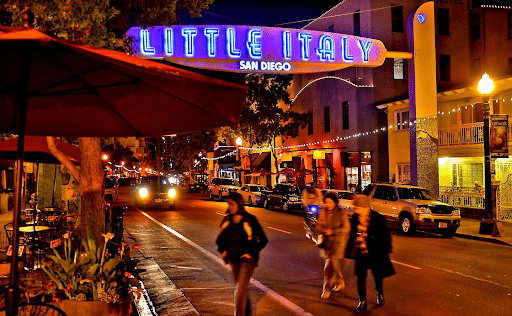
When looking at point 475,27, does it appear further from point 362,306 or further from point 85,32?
point 85,32

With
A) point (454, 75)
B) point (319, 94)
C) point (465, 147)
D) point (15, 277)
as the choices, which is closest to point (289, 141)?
point (319, 94)

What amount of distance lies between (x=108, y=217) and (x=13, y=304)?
353 inches

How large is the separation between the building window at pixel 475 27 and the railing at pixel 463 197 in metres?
12.0

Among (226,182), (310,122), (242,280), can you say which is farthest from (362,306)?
(226,182)

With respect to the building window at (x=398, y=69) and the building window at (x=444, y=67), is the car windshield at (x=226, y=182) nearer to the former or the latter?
the building window at (x=398, y=69)

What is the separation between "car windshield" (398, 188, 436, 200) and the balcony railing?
6.63m

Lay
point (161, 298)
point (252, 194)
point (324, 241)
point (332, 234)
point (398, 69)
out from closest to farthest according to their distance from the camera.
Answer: point (332, 234), point (324, 241), point (161, 298), point (398, 69), point (252, 194)

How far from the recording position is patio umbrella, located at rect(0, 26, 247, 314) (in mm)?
4211

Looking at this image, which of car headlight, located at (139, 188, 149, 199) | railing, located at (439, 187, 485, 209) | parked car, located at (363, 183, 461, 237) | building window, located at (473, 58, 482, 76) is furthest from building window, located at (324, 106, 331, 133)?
parked car, located at (363, 183, 461, 237)

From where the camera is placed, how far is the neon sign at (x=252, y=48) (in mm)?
24000

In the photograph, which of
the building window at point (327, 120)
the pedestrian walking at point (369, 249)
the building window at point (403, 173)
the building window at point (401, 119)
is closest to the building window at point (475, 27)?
the building window at point (401, 119)

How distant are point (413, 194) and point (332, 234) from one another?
12.4 m

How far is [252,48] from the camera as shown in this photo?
80.2 ft

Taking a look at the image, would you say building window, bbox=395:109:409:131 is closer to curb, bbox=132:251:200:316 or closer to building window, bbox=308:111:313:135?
building window, bbox=308:111:313:135
